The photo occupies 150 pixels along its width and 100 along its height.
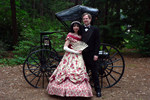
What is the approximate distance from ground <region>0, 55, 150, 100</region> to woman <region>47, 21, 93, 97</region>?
0.28m

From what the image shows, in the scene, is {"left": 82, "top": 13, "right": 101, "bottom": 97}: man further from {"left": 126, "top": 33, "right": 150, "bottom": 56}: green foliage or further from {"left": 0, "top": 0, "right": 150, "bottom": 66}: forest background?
{"left": 126, "top": 33, "right": 150, "bottom": 56}: green foliage

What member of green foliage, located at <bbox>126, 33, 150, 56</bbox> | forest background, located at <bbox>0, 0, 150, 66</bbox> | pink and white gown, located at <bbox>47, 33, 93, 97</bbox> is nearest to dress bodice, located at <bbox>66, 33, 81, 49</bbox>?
pink and white gown, located at <bbox>47, 33, 93, 97</bbox>

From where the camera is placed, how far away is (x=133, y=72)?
5.50m

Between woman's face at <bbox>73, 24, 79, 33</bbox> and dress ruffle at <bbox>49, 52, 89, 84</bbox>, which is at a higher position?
woman's face at <bbox>73, 24, 79, 33</bbox>

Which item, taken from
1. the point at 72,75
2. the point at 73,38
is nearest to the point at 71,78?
the point at 72,75

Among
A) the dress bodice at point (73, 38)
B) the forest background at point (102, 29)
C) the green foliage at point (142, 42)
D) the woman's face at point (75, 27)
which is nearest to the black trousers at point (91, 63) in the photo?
the dress bodice at point (73, 38)

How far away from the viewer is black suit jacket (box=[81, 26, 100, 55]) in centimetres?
337

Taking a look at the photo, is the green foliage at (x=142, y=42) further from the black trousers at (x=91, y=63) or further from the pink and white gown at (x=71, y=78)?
the pink and white gown at (x=71, y=78)

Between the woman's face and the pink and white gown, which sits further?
the woman's face

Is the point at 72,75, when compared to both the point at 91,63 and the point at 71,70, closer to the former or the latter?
the point at 71,70

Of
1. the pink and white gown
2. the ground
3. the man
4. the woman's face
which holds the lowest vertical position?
the ground

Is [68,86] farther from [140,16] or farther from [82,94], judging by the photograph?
[140,16]

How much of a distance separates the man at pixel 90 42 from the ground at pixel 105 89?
59 cm

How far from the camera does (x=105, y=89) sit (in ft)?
13.1
